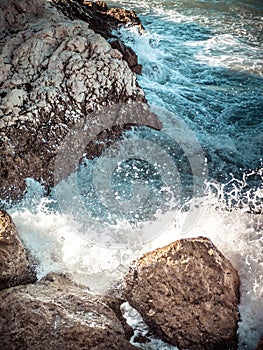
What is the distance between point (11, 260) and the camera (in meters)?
3.09

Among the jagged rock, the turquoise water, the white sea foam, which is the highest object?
the jagged rock

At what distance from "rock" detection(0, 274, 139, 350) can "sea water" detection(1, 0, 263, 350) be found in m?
0.29

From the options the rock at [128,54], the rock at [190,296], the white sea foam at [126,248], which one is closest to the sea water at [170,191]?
the white sea foam at [126,248]

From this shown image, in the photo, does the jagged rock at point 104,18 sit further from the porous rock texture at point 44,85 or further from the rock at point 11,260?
the rock at point 11,260

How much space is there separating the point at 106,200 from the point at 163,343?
1.73m

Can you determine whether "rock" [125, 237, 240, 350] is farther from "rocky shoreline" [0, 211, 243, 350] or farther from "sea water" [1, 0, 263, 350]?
"sea water" [1, 0, 263, 350]

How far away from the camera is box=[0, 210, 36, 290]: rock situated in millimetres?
3035

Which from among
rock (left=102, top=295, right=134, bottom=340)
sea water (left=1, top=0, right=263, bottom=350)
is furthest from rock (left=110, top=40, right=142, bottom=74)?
rock (left=102, top=295, right=134, bottom=340)

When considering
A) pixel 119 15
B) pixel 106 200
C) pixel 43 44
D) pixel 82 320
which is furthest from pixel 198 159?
pixel 119 15

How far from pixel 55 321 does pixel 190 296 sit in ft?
3.42

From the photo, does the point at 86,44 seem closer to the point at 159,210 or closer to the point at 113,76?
the point at 113,76

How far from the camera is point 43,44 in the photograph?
441 cm

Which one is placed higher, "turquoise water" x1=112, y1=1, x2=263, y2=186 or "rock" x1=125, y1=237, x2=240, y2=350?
"turquoise water" x1=112, y1=1, x2=263, y2=186

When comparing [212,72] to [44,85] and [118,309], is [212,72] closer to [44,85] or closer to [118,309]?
[44,85]
